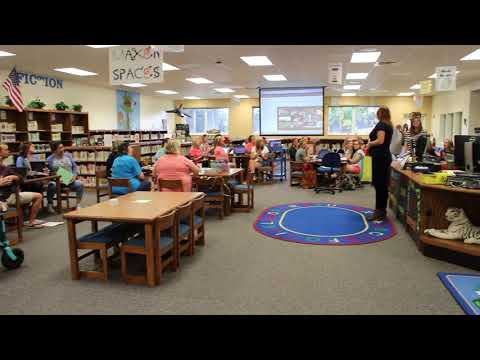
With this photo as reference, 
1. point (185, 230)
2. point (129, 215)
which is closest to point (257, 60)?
point (185, 230)

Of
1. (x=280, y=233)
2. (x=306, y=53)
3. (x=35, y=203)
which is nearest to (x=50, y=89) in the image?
(x=35, y=203)

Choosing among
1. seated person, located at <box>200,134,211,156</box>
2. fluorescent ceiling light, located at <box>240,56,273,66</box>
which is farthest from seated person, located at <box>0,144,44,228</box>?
seated person, located at <box>200,134,211,156</box>

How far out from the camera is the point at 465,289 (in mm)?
3559

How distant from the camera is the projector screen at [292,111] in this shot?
12.0 meters

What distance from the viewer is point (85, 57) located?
8.15m

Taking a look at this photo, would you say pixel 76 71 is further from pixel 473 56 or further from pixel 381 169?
pixel 473 56

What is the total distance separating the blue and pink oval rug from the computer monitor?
4.33ft

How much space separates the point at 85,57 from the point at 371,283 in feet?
24.1

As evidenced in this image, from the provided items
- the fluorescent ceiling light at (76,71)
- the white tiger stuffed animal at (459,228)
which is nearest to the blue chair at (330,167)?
the white tiger stuffed animal at (459,228)

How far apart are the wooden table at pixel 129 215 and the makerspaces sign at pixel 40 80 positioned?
744cm

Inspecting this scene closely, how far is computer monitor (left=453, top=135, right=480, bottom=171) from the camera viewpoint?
4.71 m

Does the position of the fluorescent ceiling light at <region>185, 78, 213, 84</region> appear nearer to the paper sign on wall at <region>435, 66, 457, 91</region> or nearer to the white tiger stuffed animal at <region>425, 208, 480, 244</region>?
the paper sign on wall at <region>435, 66, 457, 91</region>
